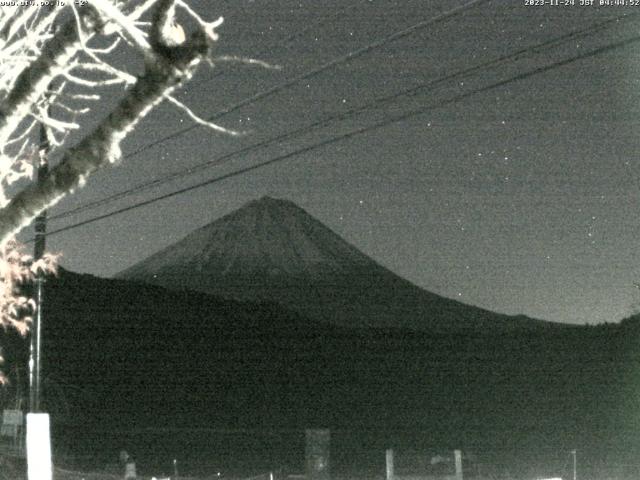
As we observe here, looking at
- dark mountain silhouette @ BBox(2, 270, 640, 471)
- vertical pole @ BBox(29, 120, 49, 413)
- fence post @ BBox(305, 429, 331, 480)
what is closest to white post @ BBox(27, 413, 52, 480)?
vertical pole @ BBox(29, 120, 49, 413)

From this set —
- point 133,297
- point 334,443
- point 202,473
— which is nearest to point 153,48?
point 202,473

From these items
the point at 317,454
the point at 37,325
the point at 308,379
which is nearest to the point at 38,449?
the point at 37,325

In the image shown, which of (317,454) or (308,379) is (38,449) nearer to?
(317,454)

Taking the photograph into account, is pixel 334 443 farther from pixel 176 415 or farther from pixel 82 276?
pixel 82 276

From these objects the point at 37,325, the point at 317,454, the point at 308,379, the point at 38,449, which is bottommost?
the point at 317,454

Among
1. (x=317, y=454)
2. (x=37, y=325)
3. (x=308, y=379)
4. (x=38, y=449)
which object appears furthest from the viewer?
(x=308, y=379)

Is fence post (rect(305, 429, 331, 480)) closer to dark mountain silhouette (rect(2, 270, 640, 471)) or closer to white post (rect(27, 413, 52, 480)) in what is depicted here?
white post (rect(27, 413, 52, 480))

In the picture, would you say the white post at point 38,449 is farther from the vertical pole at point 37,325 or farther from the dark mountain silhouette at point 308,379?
the dark mountain silhouette at point 308,379
